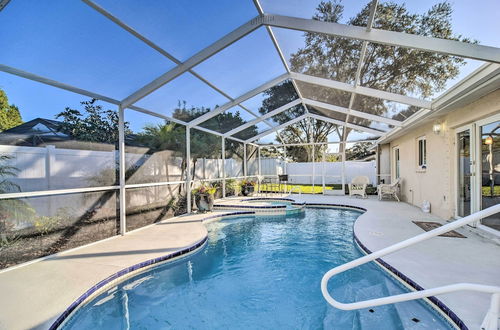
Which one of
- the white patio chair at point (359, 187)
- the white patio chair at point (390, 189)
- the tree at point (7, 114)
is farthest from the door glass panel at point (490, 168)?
the tree at point (7, 114)

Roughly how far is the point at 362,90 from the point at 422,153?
351 centimetres

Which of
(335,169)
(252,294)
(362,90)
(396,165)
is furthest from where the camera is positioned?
(335,169)

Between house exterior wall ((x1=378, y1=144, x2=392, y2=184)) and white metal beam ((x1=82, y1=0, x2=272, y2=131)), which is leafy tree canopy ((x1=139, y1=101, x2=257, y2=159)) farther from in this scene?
house exterior wall ((x1=378, y1=144, x2=392, y2=184))

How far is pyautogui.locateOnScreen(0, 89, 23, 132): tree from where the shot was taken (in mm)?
3398

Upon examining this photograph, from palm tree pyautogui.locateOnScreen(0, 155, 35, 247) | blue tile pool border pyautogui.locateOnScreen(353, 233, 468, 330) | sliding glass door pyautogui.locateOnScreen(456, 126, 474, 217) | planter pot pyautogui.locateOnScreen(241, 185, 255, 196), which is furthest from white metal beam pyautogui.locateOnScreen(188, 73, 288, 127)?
blue tile pool border pyautogui.locateOnScreen(353, 233, 468, 330)

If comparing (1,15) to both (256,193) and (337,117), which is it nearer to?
(337,117)

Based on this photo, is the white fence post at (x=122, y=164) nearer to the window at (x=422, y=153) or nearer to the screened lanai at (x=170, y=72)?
the screened lanai at (x=170, y=72)

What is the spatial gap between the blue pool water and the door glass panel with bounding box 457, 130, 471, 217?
270cm

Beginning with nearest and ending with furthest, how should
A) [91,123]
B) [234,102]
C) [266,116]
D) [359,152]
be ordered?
[91,123] < [234,102] < [266,116] < [359,152]

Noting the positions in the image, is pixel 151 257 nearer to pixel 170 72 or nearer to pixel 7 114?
pixel 7 114

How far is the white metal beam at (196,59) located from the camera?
4554 millimetres

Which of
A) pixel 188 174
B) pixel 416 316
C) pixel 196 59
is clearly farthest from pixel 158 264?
pixel 188 174

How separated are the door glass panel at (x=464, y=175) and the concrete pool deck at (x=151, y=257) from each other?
0.58 m

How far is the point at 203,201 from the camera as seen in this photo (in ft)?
26.2
